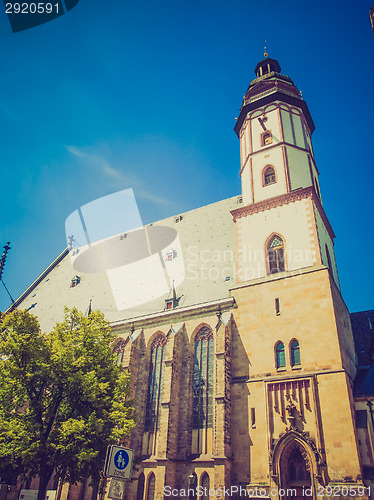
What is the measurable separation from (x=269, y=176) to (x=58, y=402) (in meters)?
17.8

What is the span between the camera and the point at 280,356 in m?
19.4

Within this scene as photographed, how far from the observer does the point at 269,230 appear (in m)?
23.5

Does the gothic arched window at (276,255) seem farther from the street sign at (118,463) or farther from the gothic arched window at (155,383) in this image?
the street sign at (118,463)

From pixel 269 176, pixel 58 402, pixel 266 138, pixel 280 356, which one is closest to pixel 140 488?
pixel 58 402

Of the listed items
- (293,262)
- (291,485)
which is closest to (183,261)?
(293,262)

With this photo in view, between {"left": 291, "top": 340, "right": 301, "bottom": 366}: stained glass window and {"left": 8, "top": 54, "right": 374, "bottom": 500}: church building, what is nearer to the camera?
{"left": 8, "top": 54, "right": 374, "bottom": 500}: church building

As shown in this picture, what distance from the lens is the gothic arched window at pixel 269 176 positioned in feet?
82.9

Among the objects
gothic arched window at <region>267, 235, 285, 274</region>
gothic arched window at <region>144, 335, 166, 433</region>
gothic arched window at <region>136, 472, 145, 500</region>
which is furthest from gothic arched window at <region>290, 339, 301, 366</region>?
gothic arched window at <region>136, 472, 145, 500</region>

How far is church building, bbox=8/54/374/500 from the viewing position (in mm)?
16766

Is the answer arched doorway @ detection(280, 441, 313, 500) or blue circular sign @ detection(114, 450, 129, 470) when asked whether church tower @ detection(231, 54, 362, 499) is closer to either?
arched doorway @ detection(280, 441, 313, 500)

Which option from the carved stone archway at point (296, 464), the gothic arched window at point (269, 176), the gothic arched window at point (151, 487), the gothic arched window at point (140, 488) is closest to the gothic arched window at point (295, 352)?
the carved stone archway at point (296, 464)

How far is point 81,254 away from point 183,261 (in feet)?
41.2

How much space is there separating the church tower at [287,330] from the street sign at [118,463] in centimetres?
1047

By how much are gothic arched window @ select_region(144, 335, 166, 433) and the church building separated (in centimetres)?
7
